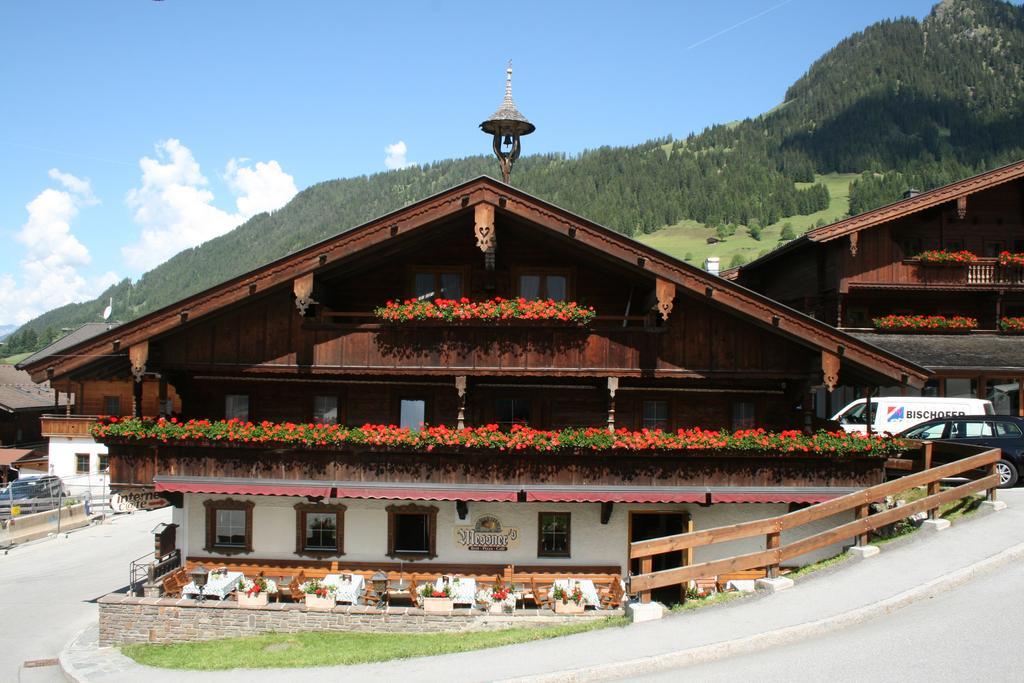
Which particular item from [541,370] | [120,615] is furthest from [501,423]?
[120,615]

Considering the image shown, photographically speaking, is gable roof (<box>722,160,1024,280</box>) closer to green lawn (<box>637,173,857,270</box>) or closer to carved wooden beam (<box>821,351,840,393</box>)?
carved wooden beam (<box>821,351,840,393</box>)

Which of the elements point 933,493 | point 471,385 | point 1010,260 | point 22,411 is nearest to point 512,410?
point 471,385

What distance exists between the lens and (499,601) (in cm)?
1797

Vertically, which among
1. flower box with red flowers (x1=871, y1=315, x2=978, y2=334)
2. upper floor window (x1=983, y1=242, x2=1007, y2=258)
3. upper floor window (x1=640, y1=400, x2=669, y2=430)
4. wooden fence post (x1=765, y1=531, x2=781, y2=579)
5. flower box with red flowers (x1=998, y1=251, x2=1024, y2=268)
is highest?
upper floor window (x1=983, y1=242, x2=1007, y2=258)

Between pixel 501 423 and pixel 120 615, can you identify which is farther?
pixel 501 423

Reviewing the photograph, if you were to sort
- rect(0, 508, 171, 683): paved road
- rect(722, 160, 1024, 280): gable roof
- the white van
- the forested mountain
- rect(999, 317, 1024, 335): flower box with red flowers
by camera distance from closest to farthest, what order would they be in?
rect(0, 508, 171, 683): paved road < the white van < rect(722, 160, 1024, 280): gable roof < rect(999, 317, 1024, 335): flower box with red flowers < the forested mountain

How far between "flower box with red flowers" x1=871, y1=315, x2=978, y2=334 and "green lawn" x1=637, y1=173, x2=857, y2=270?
8142cm

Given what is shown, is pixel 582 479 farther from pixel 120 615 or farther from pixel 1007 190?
pixel 1007 190

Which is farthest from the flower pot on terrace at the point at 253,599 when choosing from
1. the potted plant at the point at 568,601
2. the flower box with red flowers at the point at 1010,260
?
the flower box with red flowers at the point at 1010,260

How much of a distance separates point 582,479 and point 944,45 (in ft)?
702

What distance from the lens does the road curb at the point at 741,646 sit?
10117mm

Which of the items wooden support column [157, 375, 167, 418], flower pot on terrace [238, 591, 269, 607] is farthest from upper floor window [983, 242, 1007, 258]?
wooden support column [157, 375, 167, 418]

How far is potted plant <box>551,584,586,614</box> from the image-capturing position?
58.5ft

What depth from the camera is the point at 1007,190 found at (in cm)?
3256
